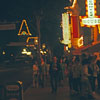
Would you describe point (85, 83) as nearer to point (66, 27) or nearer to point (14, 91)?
point (14, 91)

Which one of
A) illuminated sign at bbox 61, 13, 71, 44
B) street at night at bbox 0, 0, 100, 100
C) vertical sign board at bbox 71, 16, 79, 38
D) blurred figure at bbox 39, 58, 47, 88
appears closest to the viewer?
street at night at bbox 0, 0, 100, 100

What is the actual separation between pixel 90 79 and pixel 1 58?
68.4 metres

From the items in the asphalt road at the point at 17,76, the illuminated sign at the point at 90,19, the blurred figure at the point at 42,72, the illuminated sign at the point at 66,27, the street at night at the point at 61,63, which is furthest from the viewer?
the illuminated sign at the point at 66,27

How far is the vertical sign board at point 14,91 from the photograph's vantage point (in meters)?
9.31

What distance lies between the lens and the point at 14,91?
9312mm

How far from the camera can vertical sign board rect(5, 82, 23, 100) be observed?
9312 millimetres

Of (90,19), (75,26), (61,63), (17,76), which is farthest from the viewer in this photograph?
(75,26)

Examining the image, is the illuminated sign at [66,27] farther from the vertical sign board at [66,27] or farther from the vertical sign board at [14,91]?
the vertical sign board at [14,91]

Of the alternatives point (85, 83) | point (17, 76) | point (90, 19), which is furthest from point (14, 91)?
point (17, 76)

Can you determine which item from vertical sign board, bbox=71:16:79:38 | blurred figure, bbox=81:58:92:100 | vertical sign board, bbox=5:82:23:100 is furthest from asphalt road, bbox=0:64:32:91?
vertical sign board, bbox=5:82:23:100

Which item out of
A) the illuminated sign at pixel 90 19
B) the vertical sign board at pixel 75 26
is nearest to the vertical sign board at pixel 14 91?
the illuminated sign at pixel 90 19

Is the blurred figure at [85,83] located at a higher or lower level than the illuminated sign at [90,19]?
lower

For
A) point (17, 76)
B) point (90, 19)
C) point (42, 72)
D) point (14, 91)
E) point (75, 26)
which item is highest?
point (75, 26)

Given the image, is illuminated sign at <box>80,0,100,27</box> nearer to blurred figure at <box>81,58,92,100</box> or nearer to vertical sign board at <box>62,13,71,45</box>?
blurred figure at <box>81,58,92,100</box>
